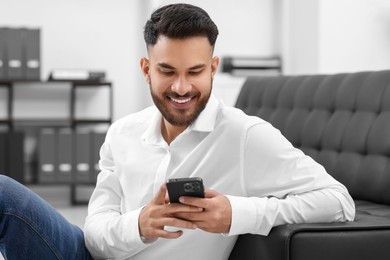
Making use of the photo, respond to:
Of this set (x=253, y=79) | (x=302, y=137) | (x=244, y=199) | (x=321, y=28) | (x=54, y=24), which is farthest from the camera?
(x=54, y=24)

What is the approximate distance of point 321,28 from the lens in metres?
4.56

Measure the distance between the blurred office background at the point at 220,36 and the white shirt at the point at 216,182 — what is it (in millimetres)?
3135

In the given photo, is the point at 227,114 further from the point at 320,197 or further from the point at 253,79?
the point at 253,79

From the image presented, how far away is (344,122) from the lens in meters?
2.32

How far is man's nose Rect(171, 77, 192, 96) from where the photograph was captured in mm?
1450

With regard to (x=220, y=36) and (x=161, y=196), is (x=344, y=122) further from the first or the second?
(x=220, y=36)

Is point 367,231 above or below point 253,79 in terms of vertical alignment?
below

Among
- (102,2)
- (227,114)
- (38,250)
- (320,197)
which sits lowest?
(38,250)

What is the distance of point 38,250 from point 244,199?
1.54 ft

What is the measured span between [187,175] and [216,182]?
2.9 inches

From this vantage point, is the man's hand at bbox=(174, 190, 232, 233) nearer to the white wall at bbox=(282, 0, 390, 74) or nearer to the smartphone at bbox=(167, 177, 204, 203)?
the smartphone at bbox=(167, 177, 204, 203)

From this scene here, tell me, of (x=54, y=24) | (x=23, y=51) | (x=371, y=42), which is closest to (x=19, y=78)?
(x=23, y=51)

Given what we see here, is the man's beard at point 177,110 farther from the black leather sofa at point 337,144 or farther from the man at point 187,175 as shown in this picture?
the black leather sofa at point 337,144

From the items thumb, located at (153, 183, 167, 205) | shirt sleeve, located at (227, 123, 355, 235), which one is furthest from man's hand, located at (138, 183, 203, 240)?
shirt sleeve, located at (227, 123, 355, 235)
